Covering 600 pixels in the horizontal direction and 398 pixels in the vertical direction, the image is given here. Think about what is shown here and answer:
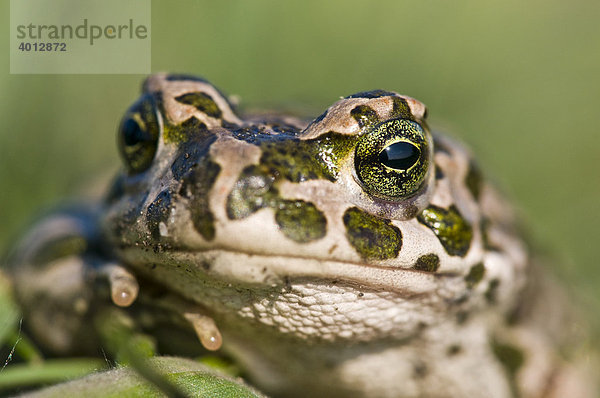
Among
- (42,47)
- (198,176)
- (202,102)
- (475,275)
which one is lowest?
(475,275)

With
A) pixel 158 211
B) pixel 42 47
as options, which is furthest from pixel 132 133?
pixel 42 47

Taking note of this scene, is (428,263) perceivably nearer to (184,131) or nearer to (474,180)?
(474,180)

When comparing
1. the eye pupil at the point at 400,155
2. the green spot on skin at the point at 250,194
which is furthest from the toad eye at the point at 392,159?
the green spot on skin at the point at 250,194

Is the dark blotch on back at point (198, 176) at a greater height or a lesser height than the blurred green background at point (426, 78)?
lesser

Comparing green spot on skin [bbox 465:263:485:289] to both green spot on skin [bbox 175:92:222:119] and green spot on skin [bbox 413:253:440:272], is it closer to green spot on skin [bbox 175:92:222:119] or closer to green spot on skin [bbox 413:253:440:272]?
green spot on skin [bbox 413:253:440:272]

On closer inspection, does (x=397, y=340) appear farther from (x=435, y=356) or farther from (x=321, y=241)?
(x=321, y=241)

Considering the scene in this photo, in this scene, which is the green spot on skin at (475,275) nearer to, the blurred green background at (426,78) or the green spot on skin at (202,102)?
the green spot on skin at (202,102)
